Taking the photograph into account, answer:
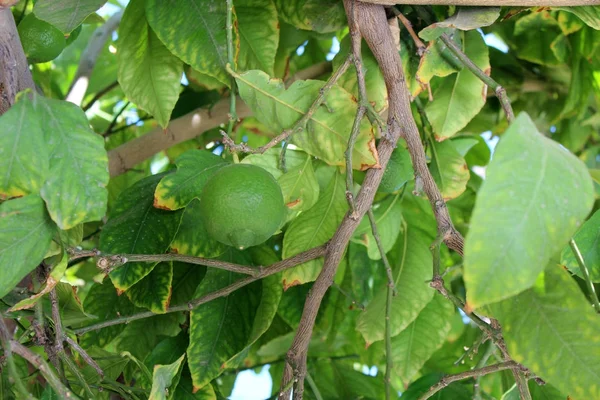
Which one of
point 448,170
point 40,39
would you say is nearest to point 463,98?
point 448,170

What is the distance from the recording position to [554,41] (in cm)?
82

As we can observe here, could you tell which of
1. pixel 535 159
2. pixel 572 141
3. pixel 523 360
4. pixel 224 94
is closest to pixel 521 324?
pixel 523 360

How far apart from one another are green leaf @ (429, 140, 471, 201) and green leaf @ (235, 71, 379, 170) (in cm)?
17

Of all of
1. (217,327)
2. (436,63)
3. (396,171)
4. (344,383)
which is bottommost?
(344,383)

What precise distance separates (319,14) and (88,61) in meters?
0.47

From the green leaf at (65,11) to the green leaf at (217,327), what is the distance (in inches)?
9.8

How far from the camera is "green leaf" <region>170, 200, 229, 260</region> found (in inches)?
24.9

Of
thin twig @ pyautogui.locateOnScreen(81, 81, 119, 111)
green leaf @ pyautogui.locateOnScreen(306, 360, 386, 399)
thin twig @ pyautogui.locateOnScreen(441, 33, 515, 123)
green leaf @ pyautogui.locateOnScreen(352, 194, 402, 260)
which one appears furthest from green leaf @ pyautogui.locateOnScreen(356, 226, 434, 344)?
thin twig @ pyautogui.locateOnScreen(81, 81, 119, 111)

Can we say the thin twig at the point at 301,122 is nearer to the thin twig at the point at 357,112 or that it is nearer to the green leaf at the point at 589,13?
the thin twig at the point at 357,112

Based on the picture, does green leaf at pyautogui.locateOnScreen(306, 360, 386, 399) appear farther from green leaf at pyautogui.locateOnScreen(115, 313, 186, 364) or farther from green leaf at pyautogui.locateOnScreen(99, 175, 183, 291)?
green leaf at pyautogui.locateOnScreen(99, 175, 183, 291)

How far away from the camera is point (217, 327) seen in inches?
25.2

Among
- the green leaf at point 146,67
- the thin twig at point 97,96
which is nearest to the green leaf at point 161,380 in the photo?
the green leaf at point 146,67

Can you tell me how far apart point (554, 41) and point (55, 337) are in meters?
0.64

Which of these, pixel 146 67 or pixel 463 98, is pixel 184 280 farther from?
pixel 463 98
